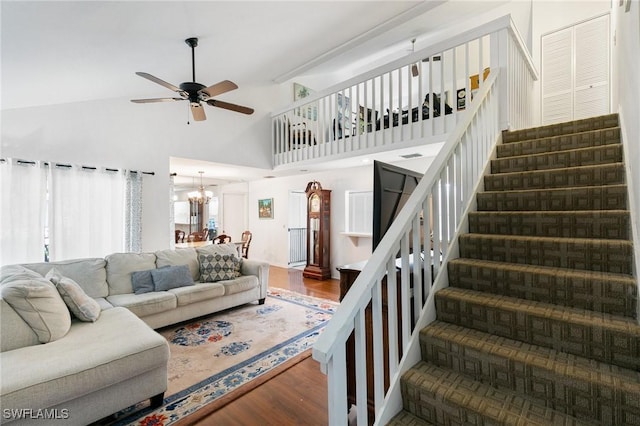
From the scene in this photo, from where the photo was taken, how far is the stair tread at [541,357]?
108 centimetres

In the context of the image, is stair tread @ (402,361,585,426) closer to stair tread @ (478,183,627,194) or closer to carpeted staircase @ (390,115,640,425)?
carpeted staircase @ (390,115,640,425)

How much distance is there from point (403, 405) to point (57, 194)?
444 centimetres

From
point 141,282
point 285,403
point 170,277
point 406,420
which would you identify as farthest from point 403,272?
point 141,282

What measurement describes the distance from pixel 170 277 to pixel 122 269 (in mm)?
534

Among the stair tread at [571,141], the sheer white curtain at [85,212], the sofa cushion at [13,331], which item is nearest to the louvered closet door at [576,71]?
the stair tread at [571,141]

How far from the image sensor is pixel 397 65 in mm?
3797

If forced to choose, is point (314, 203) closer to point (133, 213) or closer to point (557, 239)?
point (133, 213)

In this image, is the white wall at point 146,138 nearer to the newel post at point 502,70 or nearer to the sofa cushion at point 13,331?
the sofa cushion at point 13,331

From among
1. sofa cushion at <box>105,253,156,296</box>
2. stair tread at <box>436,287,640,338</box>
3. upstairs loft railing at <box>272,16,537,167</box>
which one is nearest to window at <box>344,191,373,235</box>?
upstairs loft railing at <box>272,16,537,167</box>

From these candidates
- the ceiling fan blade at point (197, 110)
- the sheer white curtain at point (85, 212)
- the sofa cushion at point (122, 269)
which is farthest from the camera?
the sheer white curtain at point (85, 212)

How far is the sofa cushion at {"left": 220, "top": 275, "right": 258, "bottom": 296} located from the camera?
3844mm

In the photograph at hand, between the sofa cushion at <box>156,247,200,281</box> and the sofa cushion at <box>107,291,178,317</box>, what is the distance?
537mm

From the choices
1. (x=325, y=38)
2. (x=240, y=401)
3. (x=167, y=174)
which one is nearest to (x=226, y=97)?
(x=167, y=174)

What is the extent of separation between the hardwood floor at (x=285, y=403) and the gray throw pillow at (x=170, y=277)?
1.85m
